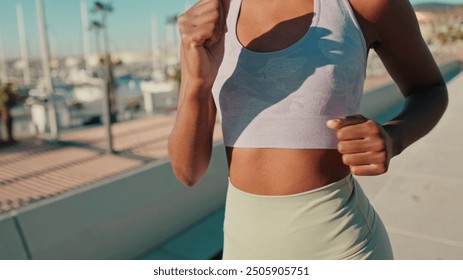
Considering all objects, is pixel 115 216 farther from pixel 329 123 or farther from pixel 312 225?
pixel 329 123

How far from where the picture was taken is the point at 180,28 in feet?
2.84

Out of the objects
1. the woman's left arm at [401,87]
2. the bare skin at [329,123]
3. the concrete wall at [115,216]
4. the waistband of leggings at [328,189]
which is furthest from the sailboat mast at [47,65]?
the woman's left arm at [401,87]

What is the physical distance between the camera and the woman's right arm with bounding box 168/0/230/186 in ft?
2.72

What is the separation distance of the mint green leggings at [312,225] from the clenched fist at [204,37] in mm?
338

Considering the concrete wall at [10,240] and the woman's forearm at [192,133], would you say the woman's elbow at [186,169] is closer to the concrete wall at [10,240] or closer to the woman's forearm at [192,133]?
the woman's forearm at [192,133]

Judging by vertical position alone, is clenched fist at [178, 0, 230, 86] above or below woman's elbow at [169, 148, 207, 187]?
above

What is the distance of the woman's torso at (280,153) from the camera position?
901mm

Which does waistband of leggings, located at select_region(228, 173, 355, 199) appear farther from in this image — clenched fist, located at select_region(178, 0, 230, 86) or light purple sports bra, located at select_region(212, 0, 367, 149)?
clenched fist, located at select_region(178, 0, 230, 86)

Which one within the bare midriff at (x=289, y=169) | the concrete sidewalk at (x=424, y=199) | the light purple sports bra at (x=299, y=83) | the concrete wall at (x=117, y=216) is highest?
the light purple sports bra at (x=299, y=83)

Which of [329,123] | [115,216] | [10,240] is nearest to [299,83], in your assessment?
[329,123]

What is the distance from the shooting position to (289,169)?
0.91m

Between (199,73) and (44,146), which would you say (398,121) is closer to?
(199,73)

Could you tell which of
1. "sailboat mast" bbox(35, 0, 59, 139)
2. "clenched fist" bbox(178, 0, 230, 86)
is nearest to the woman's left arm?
"clenched fist" bbox(178, 0, 230, 86)
